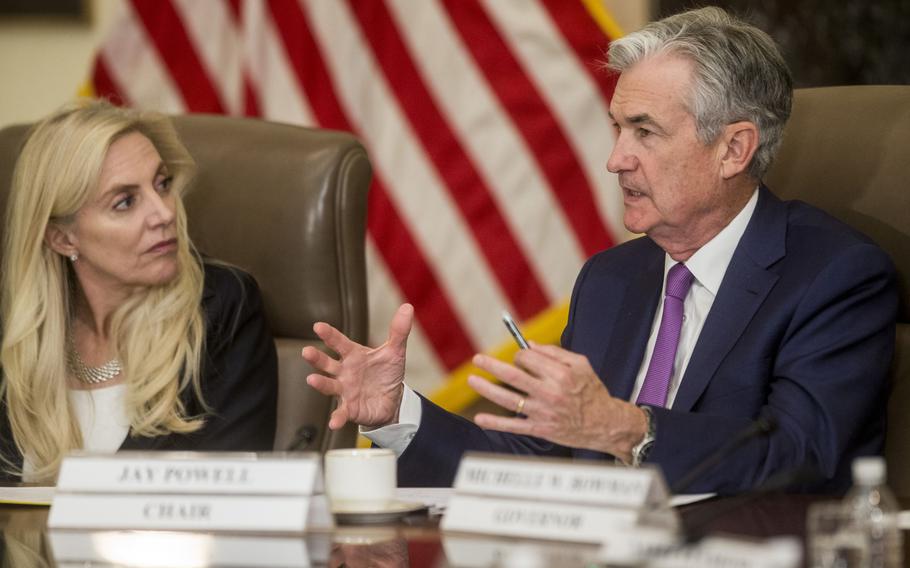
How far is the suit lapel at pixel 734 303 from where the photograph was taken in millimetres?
2170

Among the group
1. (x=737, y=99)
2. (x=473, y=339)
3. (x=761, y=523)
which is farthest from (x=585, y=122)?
(x=761, y=523)

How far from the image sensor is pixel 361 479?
1670 millimetres

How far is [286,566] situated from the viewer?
4.46 ft

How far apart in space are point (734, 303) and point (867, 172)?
0.39m

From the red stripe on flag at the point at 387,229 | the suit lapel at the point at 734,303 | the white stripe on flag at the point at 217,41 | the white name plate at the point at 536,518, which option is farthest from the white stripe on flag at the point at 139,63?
the white name plate at the point at 536,518

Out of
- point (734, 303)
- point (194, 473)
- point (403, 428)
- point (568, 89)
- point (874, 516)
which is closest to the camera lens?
point (874, 516)

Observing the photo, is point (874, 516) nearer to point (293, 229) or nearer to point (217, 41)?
point (293, 229)

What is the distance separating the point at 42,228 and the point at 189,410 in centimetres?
51

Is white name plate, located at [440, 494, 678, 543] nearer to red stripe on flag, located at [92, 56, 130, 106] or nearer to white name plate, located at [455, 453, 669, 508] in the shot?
white name plate, located at [455, 453, 669, 508]

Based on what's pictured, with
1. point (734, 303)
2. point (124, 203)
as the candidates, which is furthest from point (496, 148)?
point (734, 303)

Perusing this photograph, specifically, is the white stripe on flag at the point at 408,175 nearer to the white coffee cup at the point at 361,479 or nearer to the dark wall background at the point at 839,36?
the dark wall background at the point at 839,36

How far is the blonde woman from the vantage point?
270 centimetres

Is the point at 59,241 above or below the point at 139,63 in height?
below

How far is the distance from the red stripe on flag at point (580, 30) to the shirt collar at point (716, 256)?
125cm
